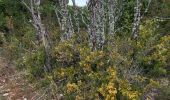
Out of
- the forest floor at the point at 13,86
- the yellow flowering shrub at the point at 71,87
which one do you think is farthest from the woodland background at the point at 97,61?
the forest floor at the point at 13,86

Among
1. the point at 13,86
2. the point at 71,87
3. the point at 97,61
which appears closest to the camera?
the point at 71,87

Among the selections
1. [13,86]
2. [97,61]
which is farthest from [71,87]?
[13,86]

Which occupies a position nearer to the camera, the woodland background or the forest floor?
the woodland background

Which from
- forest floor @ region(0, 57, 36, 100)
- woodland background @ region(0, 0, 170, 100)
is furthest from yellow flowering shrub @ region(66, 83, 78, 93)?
forest floor @ region(0, 57, 36, 100)

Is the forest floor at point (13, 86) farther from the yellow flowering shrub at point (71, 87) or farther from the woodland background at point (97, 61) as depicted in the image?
the yellow flowering shrub at point (71, 87)

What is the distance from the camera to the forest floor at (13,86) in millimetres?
7418

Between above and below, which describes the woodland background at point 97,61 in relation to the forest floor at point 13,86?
above

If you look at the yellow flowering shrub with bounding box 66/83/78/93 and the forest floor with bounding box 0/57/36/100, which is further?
the forest floor with bounding box 0/57/36/100

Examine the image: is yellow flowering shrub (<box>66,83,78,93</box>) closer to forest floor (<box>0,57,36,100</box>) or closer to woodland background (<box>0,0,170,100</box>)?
woodland background (<box>0,0,170,100</box>)

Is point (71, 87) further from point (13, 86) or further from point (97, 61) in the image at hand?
point (13, 86)

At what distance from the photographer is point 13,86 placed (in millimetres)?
7820

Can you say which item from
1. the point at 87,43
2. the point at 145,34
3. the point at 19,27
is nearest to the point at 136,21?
the point at 145,34

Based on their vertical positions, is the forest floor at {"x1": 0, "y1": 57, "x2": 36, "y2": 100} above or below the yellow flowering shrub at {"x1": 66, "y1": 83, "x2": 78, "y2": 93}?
below

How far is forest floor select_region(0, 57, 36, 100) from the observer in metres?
7.42
